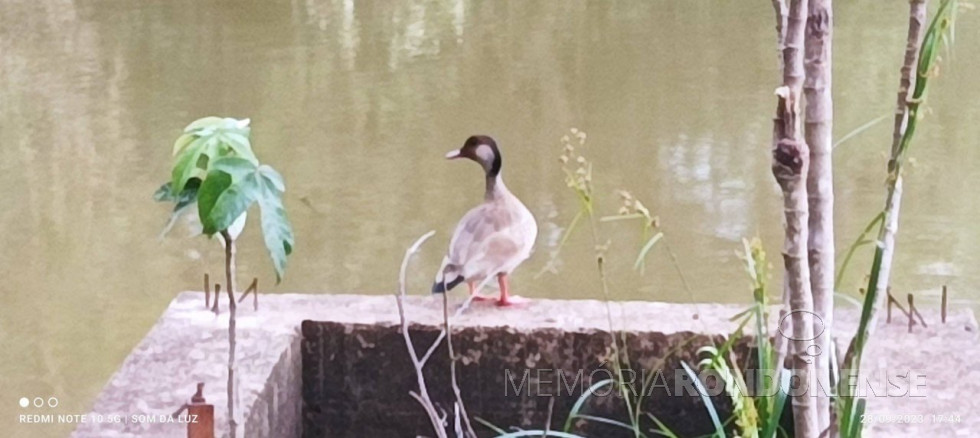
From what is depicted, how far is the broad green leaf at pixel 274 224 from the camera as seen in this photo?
37.0 inches

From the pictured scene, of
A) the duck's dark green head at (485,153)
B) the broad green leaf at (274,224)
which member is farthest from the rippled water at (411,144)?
the broad green leaf at (274,224)

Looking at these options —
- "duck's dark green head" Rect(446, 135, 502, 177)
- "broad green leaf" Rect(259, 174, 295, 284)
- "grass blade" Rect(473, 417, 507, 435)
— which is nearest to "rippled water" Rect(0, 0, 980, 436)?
"duck's dark green head" Rect(446, 135, 502, 177)

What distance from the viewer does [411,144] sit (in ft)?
14.4

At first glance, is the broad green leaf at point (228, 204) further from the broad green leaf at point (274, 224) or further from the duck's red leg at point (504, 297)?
the duck's red leg at point (504, 297)

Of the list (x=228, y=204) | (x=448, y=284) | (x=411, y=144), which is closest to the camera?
(x=228, y=204)

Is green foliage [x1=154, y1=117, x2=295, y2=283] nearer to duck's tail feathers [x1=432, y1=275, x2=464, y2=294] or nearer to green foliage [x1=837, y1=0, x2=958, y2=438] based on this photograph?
green foliage [x1=837, y1=0, x2=958, y2=438]

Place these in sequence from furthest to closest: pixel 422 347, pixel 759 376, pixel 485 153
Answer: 1. pixel 485 153
2. pixel 422 347
3. pixel 759 376

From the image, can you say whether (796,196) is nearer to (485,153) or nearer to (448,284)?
(448,284)

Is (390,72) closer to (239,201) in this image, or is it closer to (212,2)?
(212,2)

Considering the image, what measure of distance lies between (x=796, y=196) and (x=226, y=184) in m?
0.45

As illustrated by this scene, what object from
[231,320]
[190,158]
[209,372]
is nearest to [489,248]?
[209,372]

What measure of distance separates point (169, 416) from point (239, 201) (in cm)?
45

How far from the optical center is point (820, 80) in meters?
1.04

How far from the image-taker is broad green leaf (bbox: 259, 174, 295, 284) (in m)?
0.94
